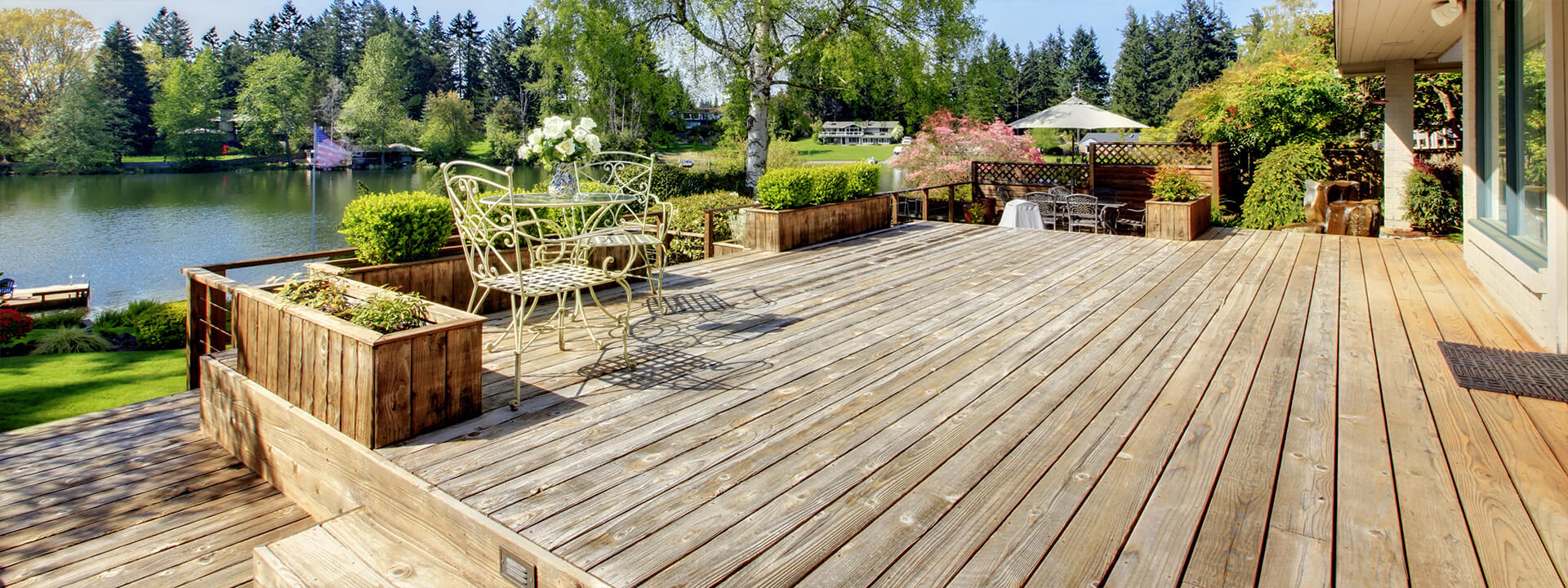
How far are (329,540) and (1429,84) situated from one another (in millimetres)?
12859

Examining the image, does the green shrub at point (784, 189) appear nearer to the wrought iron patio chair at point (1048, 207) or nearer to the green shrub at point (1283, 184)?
the wrought iron patio chair at point (1048, 207)

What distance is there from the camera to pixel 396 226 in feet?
13.3

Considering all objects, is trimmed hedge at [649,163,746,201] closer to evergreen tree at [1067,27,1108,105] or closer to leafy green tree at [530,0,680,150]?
leafy green tree at [530,0,680,150]

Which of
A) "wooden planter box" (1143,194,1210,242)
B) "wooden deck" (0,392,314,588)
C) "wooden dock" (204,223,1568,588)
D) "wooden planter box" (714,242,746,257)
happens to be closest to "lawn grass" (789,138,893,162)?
"wooden planter box" (1143,194,1210,242)

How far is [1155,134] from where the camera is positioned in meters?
17.2

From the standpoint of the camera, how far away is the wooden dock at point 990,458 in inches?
70.1

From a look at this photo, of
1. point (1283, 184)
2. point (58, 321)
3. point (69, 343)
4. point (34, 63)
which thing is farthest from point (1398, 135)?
point (34, 63)

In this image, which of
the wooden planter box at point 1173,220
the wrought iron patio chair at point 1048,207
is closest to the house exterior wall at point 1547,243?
the wooden planter box at point 1173,220

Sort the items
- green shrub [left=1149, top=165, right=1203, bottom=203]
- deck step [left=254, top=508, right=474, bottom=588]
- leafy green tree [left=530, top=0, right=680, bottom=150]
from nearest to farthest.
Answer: deck step [left=254, top=508, right=474, bottom=588] < green shrub [left=1149, top=165, right=1203, bottom=203] < leafy green tree [left=530, top=0, right=680, bottom=150]

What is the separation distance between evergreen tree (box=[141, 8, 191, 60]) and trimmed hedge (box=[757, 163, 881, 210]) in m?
63.0

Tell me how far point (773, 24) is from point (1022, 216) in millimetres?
7362

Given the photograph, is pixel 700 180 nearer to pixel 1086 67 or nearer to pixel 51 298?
pixel 51 298

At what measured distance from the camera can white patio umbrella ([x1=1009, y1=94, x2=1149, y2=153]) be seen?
44.8ft

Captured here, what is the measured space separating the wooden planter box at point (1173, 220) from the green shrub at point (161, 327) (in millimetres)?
11632
